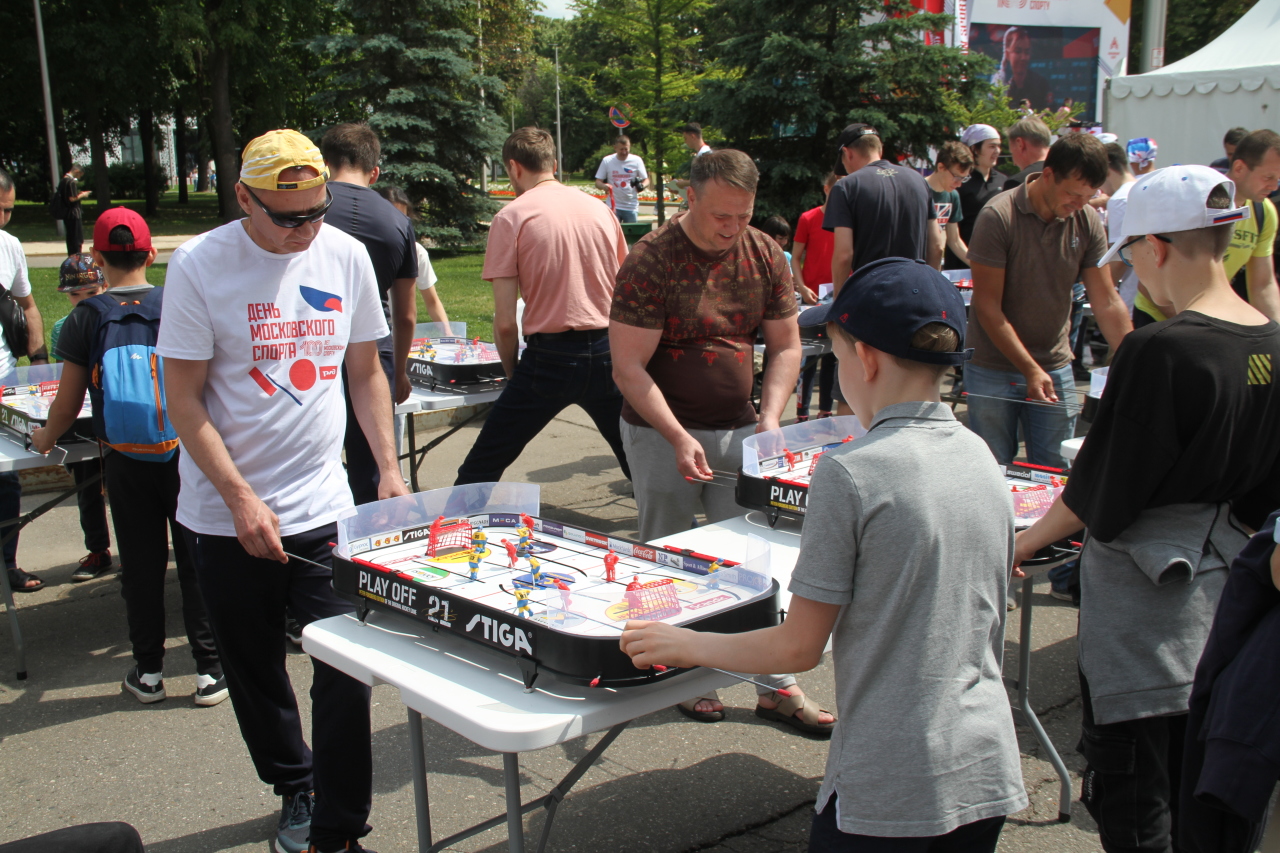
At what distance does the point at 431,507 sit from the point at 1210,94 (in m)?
12.9

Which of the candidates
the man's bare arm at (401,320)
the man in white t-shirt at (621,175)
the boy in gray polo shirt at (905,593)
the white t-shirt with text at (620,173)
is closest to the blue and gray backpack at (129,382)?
the man's bare arm at (401,320)

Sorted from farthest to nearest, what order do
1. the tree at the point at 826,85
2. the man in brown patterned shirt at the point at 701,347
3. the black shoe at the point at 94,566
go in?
the tree at the point at 826,85 < the black shoe at the point at 94,566 < the man in brown patterned shirt at the point at 701,347

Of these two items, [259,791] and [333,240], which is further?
[259,791]

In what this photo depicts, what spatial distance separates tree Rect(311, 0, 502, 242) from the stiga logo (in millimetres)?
15519

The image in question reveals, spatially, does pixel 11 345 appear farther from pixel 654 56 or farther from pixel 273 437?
pixel 654 56

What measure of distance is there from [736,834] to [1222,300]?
6.09 ft

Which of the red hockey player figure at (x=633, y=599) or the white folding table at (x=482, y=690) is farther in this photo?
the red hockey player figure at (x=633, y=599)

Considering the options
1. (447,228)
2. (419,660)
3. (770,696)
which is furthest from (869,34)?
(419,660)

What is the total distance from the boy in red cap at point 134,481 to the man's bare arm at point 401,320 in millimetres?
950

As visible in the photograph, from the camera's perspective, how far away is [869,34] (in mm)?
14531

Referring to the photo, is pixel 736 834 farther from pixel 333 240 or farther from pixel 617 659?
pixel 333 240

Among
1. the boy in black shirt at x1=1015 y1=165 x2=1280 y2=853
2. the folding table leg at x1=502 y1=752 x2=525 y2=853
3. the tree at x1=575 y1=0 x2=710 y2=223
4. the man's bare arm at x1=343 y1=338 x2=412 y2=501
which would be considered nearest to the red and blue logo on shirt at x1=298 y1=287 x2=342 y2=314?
the man's bare arm at x1=343 y1=338 x2=412 y2=501

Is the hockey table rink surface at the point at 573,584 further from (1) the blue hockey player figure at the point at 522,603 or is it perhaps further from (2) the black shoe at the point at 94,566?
(2) the black shoe at the point at 94,566

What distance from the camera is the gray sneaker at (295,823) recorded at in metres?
2.74
